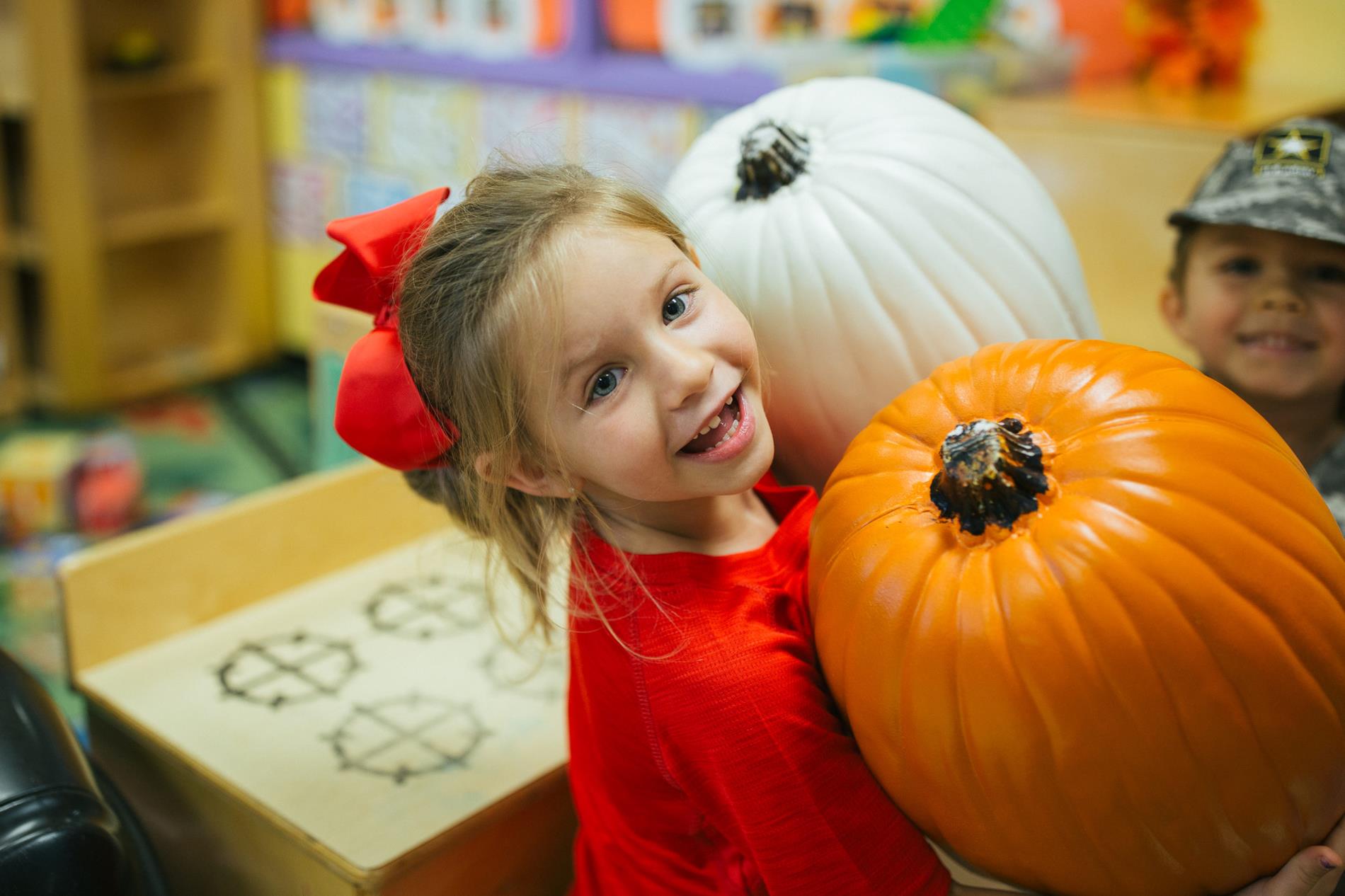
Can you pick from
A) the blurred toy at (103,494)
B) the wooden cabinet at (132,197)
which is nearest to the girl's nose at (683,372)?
the blurred toy at (103,494)

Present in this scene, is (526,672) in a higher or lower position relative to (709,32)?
lower

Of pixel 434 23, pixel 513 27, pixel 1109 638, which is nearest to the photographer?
pixel 1109 638

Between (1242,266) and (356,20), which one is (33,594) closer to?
(356,20)

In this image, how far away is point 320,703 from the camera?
1.21m

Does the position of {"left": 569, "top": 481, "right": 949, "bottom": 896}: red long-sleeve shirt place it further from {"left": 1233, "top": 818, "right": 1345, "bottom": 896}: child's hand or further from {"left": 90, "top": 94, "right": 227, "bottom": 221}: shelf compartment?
{"left": 90, "top": 94, "right": 227, "bottom": 221}: shelf compartment

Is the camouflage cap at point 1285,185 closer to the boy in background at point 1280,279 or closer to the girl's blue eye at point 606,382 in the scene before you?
Answer: the boy in background at point 1280,279

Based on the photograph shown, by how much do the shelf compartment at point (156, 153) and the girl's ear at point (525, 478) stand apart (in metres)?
3.38

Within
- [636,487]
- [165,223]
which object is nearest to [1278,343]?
[636,487]

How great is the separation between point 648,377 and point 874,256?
229mm

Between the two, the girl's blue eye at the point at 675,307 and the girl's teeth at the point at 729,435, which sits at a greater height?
the girl's blue eye at the point at 675,307

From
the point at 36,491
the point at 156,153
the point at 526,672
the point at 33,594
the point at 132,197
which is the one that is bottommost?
the point at 33,594

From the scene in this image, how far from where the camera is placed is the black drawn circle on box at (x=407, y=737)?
111cm

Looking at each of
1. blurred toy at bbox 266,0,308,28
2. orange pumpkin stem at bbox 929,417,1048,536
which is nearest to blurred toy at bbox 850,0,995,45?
orange pumpkin stem at bbox 929,417,1048,536

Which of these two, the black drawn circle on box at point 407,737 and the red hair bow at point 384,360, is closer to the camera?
the red hair bow at point 384,360
